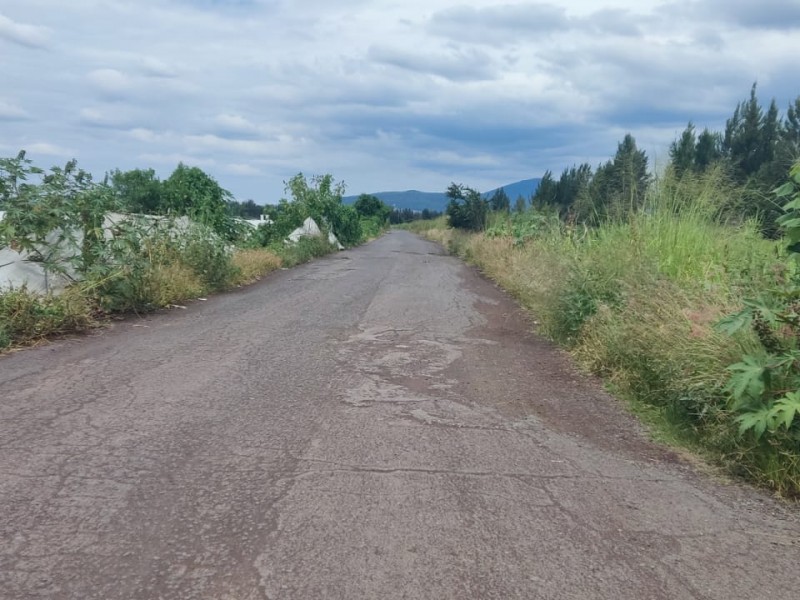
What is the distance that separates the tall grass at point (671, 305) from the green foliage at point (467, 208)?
69.4 feet

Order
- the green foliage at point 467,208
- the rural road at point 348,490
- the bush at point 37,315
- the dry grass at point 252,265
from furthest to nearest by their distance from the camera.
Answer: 1. the green foliage at point 467,208
2. the dry grass at point 252,265
3. the bush at point 37,315
4. the rural road at point 348,490

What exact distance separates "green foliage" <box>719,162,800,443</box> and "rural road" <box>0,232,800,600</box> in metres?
0.49

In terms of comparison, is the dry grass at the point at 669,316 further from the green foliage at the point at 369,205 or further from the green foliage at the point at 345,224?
the green foliage at the point at 369,205

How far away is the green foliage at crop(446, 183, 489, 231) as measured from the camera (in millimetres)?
33812

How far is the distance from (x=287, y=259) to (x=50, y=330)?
13.0m

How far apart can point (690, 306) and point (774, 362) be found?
6.00 ft

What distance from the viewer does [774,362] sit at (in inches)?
173

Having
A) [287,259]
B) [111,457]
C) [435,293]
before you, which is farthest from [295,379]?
[287,259]

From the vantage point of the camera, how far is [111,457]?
14.4 feet

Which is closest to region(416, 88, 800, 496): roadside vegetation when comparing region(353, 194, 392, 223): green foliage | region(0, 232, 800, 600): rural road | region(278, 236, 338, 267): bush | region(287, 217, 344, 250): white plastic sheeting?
region(0, 232, 800, 600): rural road

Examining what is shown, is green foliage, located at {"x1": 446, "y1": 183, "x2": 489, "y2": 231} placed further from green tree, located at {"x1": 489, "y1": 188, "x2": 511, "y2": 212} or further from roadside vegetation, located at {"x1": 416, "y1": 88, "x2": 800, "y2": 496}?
roadside vegetation, located at {"x1": 416, "y1": 88, "x2": 800, "y2": 496}

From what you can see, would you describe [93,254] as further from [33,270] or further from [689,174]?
[689,174]

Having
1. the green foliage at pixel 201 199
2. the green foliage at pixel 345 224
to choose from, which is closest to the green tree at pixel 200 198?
the green foliage at pixel 201 199

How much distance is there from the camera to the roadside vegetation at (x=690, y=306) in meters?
4.48
